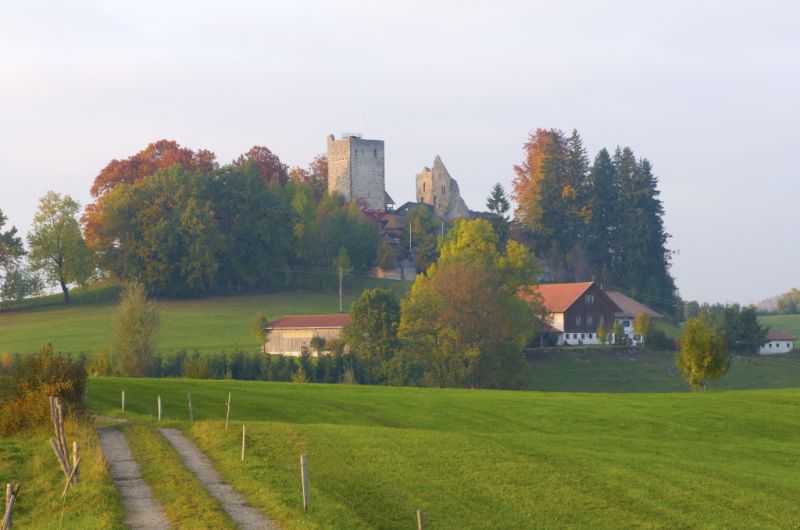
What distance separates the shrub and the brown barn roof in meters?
89.0

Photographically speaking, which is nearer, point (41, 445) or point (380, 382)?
point (41, 445)

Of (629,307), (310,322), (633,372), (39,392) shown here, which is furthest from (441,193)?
(39,392)

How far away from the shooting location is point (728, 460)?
33625 mm

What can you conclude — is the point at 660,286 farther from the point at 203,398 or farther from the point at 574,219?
the point at 203,398

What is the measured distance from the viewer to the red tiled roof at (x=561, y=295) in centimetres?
11169

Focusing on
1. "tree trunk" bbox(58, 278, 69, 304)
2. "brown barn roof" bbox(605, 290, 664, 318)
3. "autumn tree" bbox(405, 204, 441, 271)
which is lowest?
"brown barn roof" bbox(605, 290, 664, 318)

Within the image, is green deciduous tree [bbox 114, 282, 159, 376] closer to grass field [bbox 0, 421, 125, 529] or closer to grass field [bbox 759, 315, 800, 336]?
grass field [bbox 0, 421, 125, 529]

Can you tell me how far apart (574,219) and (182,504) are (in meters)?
119

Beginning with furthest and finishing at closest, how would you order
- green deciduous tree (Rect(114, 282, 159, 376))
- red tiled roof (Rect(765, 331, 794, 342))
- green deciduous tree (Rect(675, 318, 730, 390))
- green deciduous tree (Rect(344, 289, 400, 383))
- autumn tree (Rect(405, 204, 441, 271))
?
autumn tree (Rect(405, 204, 441, 271)) → red tiled roof (Rect(765, 331, 794, 342)) → green deciduous tree (Rect(344, 289, 400, 383)) → green deciduous tree (Rect(114, 282, 159, 376)) → green deciduous tree (Rect(675, 318, 730, 390))

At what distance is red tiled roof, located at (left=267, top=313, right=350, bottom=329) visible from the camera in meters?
94.2

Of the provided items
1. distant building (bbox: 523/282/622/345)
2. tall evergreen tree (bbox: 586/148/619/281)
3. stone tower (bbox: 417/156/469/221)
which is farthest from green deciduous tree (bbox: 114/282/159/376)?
stone tower (bbox: 417/156/469/221)

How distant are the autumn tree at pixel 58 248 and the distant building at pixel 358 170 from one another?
175ft

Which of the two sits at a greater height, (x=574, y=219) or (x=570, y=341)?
(x=574, y=219)

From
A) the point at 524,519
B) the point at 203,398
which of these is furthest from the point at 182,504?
the point at 203,398
